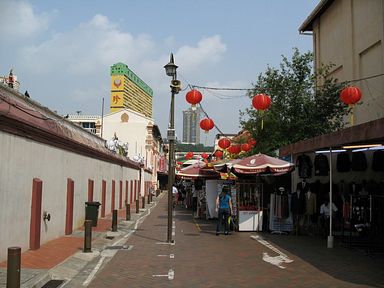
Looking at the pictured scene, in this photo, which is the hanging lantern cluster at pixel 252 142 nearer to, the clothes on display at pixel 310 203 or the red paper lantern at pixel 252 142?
the red paper lantern at pixel 252 142

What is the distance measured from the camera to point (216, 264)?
10.6 meters

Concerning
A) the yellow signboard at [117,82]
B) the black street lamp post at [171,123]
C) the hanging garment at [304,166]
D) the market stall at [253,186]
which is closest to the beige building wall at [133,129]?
the yellow signboard at [117,82]

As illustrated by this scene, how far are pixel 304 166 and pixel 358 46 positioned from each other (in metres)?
9.47

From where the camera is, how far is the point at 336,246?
13.3 m

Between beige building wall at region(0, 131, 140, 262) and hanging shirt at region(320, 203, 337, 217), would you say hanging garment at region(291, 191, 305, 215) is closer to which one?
hanging shirt at region(320, 203, 337, 217)

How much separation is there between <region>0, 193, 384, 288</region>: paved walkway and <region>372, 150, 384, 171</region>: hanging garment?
10.2ft

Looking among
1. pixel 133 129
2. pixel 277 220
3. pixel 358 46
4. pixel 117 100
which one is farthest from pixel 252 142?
pixel 117 100

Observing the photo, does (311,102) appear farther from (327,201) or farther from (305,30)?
(305,30)

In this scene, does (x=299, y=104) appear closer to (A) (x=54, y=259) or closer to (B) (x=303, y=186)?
(B) (x=303, y=186)

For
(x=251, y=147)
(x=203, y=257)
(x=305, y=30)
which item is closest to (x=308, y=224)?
(x=203, y=257)

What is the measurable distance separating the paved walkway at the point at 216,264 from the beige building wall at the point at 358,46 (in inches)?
390

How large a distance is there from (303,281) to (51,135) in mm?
7894

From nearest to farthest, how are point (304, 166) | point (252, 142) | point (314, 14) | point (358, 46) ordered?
point (304, 166) → point (358, 46) → point (252, 142) → point (314, 14)

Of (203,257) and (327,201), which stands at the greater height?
(327,201)
